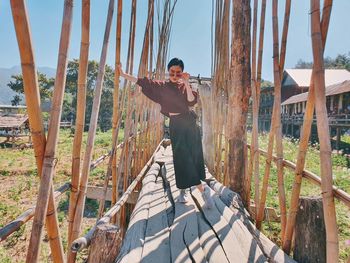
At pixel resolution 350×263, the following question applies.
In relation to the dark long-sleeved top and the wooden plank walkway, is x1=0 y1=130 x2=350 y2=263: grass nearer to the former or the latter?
the wooden plank walkway

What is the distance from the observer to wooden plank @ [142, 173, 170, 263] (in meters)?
1.14

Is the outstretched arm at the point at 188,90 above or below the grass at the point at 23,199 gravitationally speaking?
above

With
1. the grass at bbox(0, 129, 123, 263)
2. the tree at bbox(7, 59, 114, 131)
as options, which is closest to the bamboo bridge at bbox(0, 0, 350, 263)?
the grass at bbox(0, 129, 123, 263)

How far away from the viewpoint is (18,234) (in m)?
3.13

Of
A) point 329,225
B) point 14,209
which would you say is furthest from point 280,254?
point 14,209

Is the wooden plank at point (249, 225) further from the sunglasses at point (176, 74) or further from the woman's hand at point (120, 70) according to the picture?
the woman's hand at point (120, 70)

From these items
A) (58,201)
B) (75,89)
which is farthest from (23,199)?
(75,89)

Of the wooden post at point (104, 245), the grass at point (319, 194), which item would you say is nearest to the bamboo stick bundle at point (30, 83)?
the wooden post at point (104, 245)

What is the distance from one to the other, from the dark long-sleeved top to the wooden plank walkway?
0.67m

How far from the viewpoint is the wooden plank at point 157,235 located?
1.14 m

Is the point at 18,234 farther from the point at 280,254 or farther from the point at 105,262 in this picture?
the point at 280,254

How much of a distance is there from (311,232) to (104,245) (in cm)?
95

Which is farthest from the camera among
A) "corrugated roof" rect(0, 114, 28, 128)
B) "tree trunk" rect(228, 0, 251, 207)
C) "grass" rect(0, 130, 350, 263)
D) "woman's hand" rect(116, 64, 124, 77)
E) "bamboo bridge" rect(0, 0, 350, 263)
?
"corrugated roof" rect(0, 114, 28, 128)

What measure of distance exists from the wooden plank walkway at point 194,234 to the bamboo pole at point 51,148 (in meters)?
0.46
